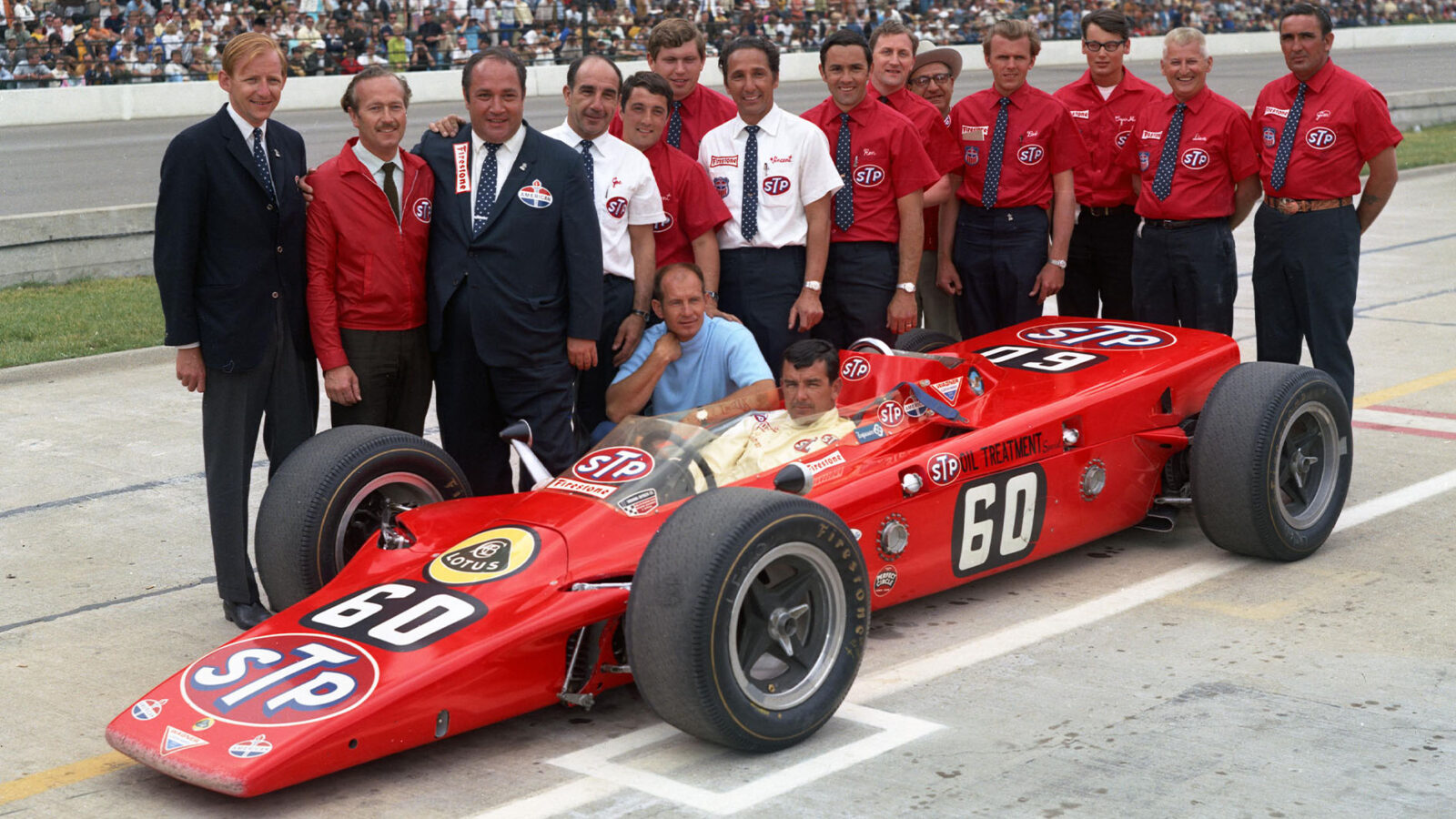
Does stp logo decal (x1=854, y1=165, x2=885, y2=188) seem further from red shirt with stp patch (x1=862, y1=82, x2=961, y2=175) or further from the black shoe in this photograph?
the black shoe

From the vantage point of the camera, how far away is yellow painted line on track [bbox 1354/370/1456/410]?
8.25m

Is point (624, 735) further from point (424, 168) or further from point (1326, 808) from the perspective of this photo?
point (424, 168)

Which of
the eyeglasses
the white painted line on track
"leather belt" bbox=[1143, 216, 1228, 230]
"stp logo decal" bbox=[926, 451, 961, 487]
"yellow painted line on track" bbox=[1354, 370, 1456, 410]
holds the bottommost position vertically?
the white painted line on track

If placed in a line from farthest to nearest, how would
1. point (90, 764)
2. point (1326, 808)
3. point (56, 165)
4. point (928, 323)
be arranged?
1. point (56, 165)
2. point (928, 323)
3. point (90, 764)
4. point (1326, 808)

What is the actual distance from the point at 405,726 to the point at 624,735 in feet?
2.22

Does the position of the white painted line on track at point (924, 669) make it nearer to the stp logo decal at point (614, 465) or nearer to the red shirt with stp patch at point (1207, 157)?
the stp logo decal at point (614, 465)

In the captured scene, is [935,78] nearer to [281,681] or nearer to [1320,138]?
[1320,138]

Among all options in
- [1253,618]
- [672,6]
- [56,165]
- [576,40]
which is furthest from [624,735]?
[672,6]

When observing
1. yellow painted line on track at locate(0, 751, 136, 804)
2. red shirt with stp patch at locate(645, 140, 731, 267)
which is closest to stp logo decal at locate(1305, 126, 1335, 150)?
red shirt with stp patch at locate(645, 140, 731, 267)

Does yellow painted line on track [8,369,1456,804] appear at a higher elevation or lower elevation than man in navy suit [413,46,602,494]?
lower

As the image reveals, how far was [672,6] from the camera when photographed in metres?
30.6

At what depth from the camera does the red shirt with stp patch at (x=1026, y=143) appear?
7113 millimetres

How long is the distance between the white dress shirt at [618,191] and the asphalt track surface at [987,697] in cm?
181

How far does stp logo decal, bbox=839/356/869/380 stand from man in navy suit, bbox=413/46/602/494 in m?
0.94
